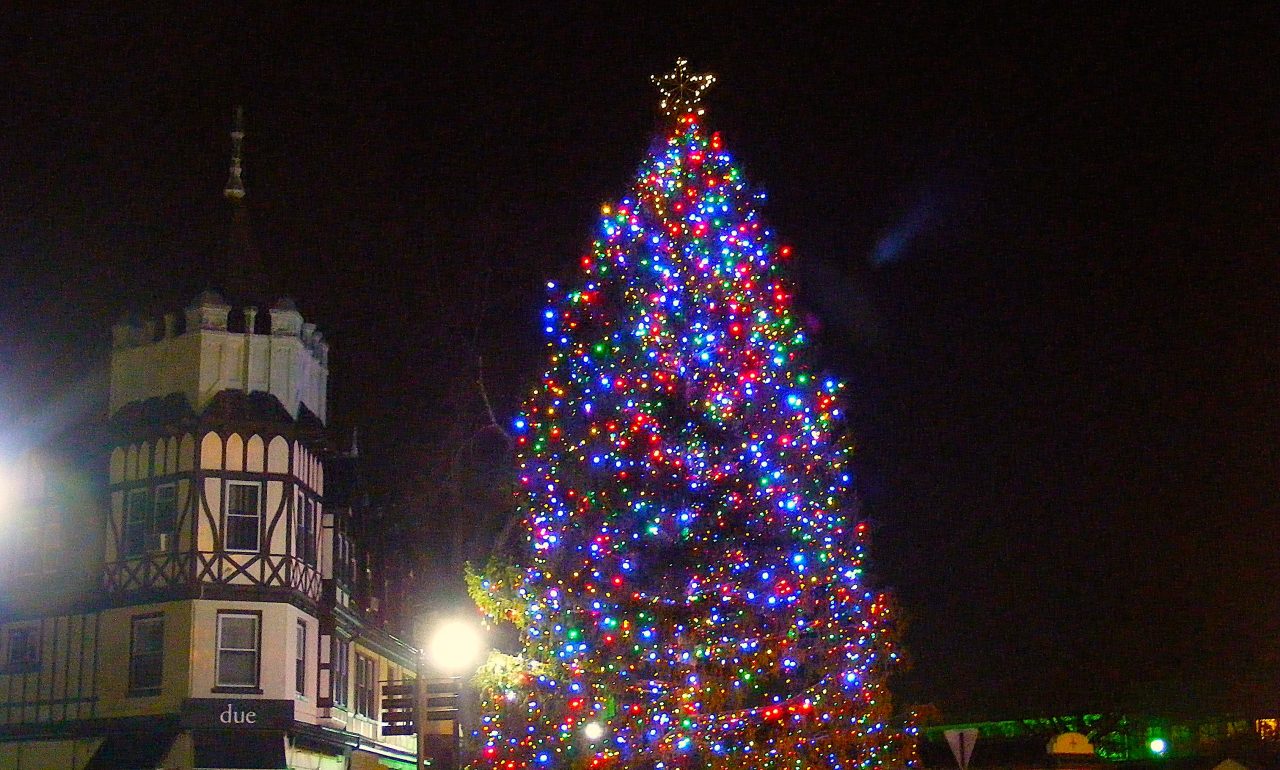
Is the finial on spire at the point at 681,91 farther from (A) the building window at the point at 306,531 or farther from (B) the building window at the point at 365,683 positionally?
(B) the building window at the point at 365,683

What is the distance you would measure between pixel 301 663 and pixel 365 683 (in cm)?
694

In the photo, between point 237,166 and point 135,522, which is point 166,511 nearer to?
point 135,522

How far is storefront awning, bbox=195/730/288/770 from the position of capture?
103 feet

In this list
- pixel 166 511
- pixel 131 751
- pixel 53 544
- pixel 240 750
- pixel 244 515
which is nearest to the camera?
pixel 131 751

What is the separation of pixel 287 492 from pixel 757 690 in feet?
51.2

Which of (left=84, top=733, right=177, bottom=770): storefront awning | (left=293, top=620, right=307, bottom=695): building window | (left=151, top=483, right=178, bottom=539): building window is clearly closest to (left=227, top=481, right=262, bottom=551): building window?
(left=151, top=483, right=178, bottom=539): building window

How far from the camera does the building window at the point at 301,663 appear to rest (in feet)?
109

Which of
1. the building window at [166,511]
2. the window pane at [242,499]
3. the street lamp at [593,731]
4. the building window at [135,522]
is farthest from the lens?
the building window at [135,522]

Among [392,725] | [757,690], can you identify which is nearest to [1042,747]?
[392,725]

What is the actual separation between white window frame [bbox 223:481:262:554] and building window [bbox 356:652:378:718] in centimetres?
756

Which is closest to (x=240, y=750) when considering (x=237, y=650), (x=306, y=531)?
(x=237, y=650)

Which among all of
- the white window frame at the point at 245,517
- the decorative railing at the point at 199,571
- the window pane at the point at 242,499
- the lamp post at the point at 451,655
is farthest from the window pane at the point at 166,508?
the lamp post at the point at 451,655

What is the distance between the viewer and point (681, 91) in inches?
888

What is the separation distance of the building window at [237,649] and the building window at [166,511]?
215 cm
